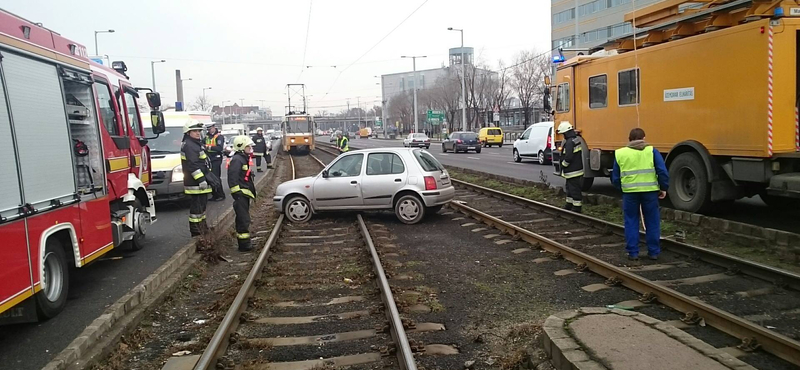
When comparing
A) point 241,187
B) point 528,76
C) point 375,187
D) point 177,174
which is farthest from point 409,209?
point 528,76

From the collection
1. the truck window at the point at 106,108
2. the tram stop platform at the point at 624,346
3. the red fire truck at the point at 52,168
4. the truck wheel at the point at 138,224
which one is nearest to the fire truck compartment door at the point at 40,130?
the red fire truck at the point at 52,168

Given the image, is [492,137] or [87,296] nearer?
[87,296]

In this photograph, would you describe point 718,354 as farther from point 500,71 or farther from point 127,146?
point 500,71

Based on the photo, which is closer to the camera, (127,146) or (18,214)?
(18,214)

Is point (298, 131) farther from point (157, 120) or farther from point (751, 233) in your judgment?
point (751, 233)

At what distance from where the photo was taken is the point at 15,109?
527 centimetres

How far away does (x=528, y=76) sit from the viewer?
204 feet

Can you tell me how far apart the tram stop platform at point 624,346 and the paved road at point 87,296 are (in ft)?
13.2

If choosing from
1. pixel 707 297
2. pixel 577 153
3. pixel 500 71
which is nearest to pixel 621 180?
pixel 707 297

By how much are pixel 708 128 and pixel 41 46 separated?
930 centimetres

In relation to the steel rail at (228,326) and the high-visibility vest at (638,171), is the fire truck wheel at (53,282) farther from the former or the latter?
the high-visibility vest at (638,171)

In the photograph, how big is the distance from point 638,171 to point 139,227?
277 inches

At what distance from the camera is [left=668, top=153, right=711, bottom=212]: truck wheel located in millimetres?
9984

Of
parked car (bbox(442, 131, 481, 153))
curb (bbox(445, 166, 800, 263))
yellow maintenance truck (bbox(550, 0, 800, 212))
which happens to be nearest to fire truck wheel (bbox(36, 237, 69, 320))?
curb (bbox(445, 166, 800, 263))
